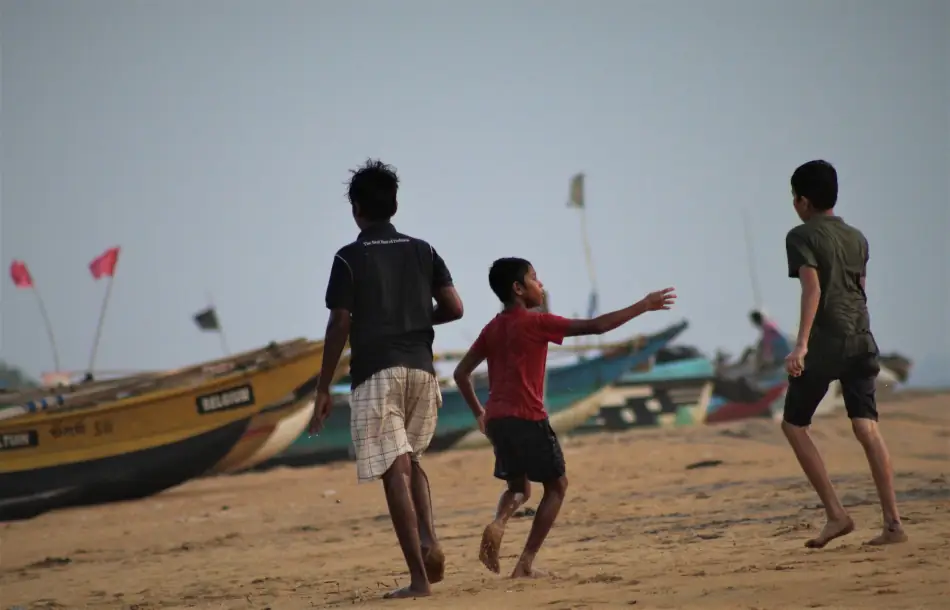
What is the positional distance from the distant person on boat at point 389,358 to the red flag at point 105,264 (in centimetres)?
1573

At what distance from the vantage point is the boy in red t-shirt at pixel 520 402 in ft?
19.7

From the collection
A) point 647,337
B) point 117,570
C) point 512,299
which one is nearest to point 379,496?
point 117,570

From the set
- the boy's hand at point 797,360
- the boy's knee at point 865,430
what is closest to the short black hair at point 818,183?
the boy's hand at point 797,360

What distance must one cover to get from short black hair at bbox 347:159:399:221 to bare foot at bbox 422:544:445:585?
150 cm

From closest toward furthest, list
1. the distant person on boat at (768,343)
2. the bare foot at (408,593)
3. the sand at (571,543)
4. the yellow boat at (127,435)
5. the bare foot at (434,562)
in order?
the sand at (571,543)
the bare foot at (408,593)
the bare foot at (434,562)
the yellow boat at (127,435)
the distant person on boat at (768,343)

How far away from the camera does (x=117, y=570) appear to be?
9008 mm

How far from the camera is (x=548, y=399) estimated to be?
23609 millimetres

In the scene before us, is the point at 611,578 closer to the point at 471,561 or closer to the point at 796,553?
the point at 796,553

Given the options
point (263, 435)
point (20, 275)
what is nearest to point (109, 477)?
point (263, 435)

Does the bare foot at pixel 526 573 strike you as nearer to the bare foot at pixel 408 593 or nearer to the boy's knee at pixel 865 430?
the bare foot at pixel 408 593

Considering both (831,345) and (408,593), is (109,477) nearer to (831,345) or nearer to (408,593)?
(408,593)

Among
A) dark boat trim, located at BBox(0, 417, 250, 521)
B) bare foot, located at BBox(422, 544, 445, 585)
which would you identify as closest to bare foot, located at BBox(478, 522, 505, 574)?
bare foot, located at BBox(422, 544, 445, 585)

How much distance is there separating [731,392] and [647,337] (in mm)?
4850

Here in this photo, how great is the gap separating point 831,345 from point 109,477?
34.2ft
